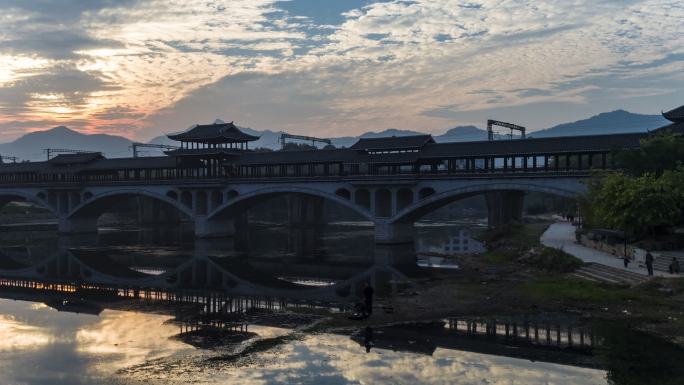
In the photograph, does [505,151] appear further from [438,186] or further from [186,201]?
[186,201]

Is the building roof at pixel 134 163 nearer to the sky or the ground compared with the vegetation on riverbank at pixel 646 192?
nearer to the sky

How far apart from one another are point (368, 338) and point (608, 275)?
2052 centimetres

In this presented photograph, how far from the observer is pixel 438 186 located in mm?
71812

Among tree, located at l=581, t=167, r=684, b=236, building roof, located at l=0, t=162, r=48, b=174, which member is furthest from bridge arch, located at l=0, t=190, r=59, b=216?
tree, located at l=581, t=167, r=684, b=236

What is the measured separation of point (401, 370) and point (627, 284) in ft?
68.2

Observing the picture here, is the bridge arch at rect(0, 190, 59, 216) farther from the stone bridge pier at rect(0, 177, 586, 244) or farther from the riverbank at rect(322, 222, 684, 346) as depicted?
the riverbank at rect(322, 222, 684, 346)

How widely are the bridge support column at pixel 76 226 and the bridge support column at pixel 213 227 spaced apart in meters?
26.7

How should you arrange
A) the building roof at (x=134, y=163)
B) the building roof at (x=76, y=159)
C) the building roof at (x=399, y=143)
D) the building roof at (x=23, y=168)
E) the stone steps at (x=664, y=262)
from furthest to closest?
the building roof at (x=23, y=168)
the building roof at (x=76, y=159)
the building roof at (x=134, y=163)
the building roof at (x=399, y=143)
the stone steps at (x=664, y=262)

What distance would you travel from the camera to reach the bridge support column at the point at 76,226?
102 metres

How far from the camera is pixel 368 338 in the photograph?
30.0 metres

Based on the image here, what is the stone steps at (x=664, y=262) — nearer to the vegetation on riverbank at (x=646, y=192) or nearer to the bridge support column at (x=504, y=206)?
the vegetation on riverbank at (x=646, y=192)

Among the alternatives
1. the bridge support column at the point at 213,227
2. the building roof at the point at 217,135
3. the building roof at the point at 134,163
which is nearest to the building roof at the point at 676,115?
the building roof at the point at 217,135

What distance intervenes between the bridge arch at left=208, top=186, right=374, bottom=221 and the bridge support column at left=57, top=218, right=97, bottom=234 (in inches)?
1153

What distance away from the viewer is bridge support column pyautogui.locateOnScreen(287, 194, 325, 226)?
120m
